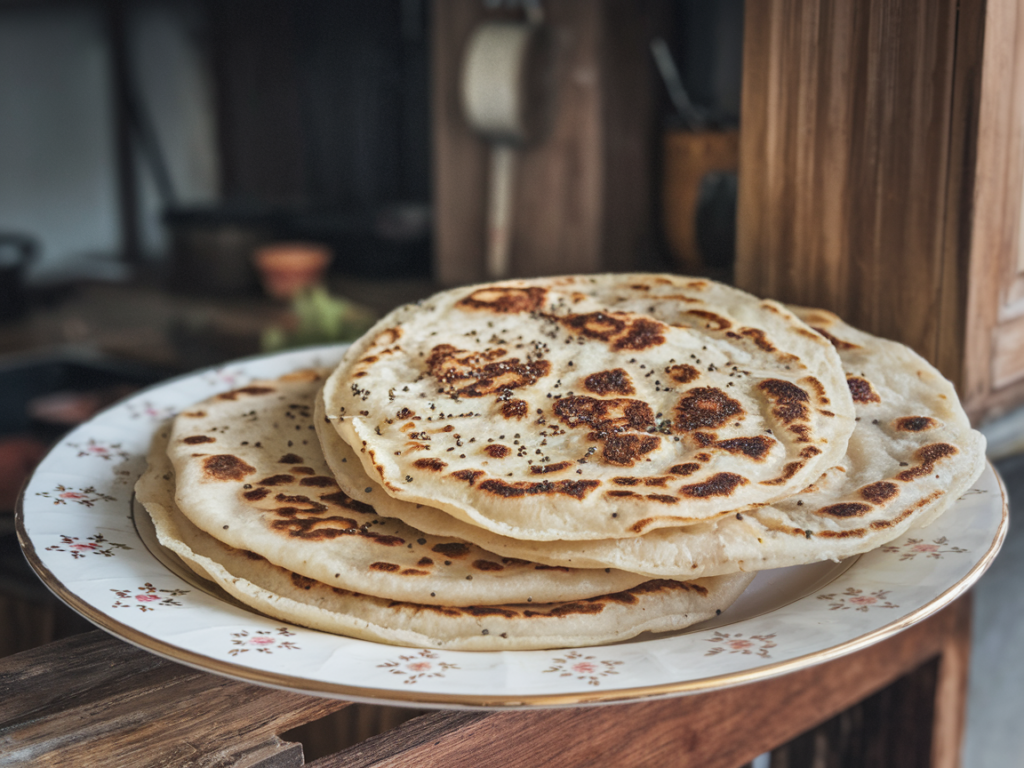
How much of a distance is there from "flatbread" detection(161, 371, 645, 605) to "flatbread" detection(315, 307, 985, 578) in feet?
0.09

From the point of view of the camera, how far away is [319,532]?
0.89m

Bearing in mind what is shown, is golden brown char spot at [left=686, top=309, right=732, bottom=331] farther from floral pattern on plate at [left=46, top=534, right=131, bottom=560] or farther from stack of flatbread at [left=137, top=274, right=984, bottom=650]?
floral pattern on plate at [left=46, top=534, right=131, bottom=560]

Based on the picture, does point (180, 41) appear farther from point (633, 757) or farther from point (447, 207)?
A: point (633, 757)

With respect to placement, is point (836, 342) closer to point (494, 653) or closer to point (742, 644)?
point (742, 644)

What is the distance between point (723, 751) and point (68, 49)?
464cm

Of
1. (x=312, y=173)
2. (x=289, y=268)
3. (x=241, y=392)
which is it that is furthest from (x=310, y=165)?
(x=241, y=392)

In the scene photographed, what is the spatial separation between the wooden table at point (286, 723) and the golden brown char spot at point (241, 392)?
15.6 inches

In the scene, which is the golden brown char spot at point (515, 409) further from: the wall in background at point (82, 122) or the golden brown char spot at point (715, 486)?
the wall in background at point (82, 122)

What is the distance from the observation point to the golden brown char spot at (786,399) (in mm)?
969

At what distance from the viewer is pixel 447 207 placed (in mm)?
3215

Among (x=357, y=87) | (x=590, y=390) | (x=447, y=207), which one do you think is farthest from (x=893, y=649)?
(x=357, y=87)

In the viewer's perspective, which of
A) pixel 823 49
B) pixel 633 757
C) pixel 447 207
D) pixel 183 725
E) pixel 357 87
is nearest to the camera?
pixel 183 725

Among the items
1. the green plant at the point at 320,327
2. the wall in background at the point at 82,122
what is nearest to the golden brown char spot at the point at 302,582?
the green plant at the point at 320,327

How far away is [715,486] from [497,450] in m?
0.21
